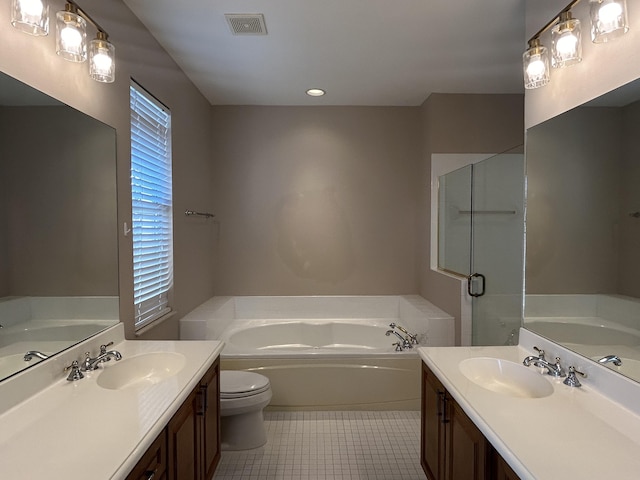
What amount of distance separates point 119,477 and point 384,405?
2.42 metres

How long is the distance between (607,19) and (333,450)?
99.0 inches

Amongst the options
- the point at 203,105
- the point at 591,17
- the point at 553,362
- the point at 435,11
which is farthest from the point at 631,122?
the point at 203,105

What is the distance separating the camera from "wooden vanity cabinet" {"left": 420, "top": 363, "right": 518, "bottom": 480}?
128cm

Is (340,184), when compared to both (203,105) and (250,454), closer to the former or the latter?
(203,105)

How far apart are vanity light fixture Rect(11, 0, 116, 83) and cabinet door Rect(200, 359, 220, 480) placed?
1.41 m

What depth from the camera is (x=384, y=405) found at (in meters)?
3.07

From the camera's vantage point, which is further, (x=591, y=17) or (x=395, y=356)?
(x=395, y=356)

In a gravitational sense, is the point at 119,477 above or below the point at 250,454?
above

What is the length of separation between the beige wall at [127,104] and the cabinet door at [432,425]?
1.58 meters

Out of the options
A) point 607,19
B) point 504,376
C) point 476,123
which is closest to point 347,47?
point 476,123

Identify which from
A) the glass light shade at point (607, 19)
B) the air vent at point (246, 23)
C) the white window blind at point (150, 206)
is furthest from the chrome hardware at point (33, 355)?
the glass light shade at point (607, 19)

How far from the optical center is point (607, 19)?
4.49 ft

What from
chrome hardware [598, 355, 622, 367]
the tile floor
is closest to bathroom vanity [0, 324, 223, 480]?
the tile floor

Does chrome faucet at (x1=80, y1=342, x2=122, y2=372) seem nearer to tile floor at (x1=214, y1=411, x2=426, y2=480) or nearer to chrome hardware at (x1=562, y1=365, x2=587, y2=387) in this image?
tile floor at (x1=214, y1=411, x2=426, y2=480)
